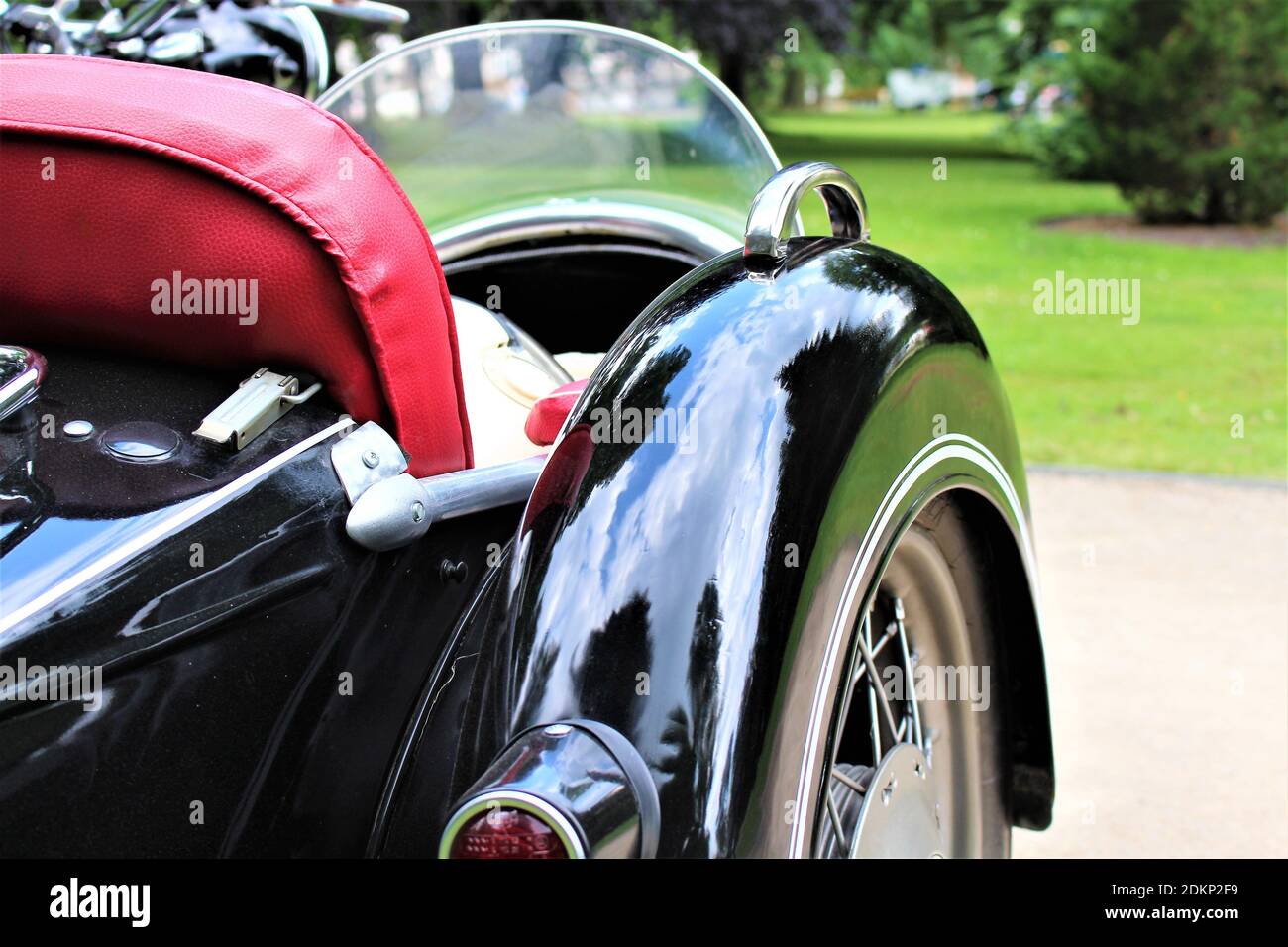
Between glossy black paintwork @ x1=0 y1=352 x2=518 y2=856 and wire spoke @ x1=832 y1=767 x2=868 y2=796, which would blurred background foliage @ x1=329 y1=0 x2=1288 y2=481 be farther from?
glossy black paintwork @ x1=0 y1=352 x2=518 y2=856

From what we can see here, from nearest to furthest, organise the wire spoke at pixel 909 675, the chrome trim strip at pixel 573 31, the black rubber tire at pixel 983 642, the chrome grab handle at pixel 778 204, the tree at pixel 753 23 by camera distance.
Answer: the chrome grab handle at pixel 778 204
the wire spoke at pixel 909 675
the black rubber tire at pixel 983 642
the chrome trim strip at pixel 573 31
the tree at pixel 753 23

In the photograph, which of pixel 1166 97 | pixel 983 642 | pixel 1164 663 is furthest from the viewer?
pixel 1166 97

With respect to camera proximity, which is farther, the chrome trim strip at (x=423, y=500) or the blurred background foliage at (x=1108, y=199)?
the blurred background foliage at (x=1108, y=199)

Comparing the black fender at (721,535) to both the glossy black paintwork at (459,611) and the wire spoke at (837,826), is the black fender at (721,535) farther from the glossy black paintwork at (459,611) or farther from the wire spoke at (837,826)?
the wire spoke at (837,826)

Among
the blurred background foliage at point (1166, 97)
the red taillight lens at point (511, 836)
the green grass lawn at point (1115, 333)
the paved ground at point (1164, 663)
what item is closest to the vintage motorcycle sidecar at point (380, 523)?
the red taillight lens at point (511, 836)

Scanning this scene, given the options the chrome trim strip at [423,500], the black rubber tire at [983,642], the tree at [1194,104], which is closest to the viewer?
the chrome trim strip at [423,500]

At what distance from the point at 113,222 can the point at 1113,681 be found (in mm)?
3531

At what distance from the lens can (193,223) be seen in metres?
1.36

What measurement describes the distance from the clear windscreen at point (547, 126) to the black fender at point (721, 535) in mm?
837

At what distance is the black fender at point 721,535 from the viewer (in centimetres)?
132

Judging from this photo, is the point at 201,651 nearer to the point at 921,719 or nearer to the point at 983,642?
the point at 921,719

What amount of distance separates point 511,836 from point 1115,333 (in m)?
9.23

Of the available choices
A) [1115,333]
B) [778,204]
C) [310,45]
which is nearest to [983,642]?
[778,204]
